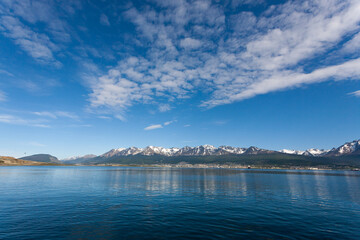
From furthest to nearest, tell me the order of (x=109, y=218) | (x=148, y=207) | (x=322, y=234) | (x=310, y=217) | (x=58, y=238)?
(x=148, y=207)
(x=310, y=217)
(x=109, y=218)
(x=322, y=234)
(x=58, y=238)

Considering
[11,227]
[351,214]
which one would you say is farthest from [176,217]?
[351,214]

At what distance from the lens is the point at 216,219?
106 ft

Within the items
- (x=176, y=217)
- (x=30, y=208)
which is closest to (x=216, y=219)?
(x=176, y=217)

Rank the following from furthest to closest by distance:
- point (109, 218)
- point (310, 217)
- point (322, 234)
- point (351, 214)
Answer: point (351, 214) → point (310, 217) → point (109, 218) → point (322, 234)

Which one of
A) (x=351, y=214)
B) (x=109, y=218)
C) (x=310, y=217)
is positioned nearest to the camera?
(x=109, y=218)

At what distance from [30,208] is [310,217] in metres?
57.0

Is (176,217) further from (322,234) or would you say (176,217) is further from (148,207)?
(322,234)

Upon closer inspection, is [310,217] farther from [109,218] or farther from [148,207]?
[109,218]

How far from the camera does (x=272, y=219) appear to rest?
32.7 metres

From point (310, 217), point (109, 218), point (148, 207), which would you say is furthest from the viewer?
point (148, 207)

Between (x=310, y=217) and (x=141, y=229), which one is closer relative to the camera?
(x=141, y=229)

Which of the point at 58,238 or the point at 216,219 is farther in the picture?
the point at 216,219

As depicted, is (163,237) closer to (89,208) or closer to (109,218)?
(109,218)

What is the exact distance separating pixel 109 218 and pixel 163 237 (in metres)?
13.2
